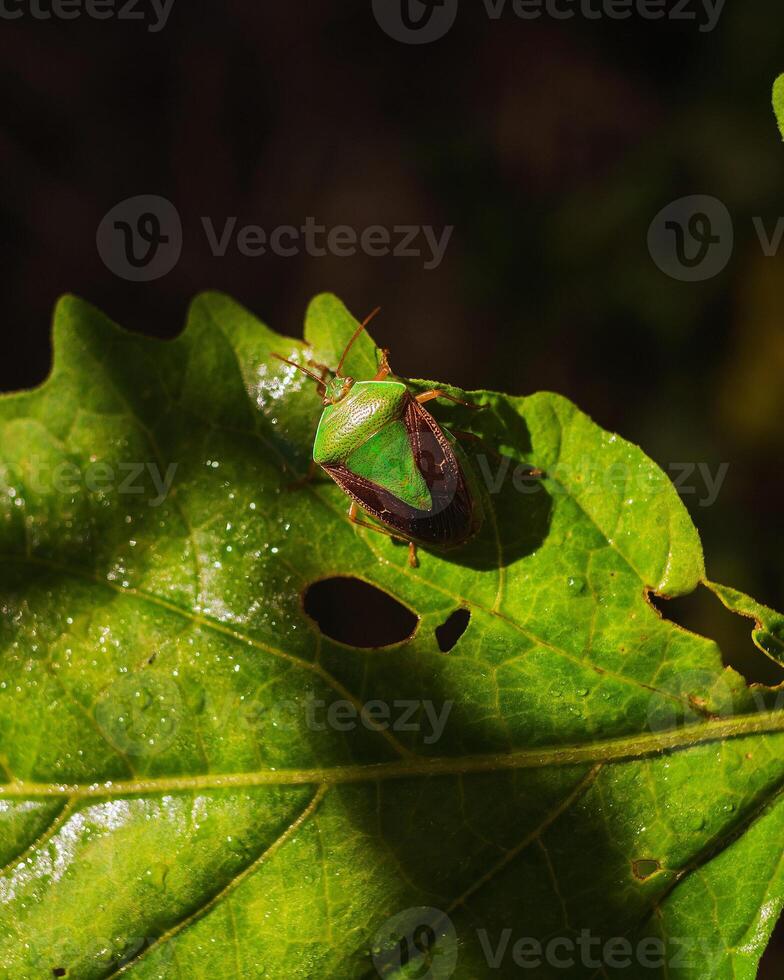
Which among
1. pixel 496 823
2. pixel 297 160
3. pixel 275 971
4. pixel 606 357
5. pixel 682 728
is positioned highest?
pixel 297 160

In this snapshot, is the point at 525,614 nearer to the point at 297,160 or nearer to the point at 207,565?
the point at 207,565

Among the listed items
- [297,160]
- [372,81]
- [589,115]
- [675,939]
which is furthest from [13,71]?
[675,939]

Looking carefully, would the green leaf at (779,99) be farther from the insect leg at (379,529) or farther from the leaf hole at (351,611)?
the leaf hole at (351,611)

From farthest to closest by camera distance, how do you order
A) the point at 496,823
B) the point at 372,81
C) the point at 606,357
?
the point at 372,81 < the point at 606,357 < the point at 496,823

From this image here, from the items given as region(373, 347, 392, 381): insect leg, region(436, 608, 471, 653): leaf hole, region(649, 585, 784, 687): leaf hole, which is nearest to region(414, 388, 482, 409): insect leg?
region(373, 347, 392, 381): insect leg

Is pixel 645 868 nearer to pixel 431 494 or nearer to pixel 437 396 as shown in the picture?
pixel 431 494

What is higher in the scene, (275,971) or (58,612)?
(58,612)

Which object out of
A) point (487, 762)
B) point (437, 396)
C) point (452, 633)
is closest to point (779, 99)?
point (437, 396)
